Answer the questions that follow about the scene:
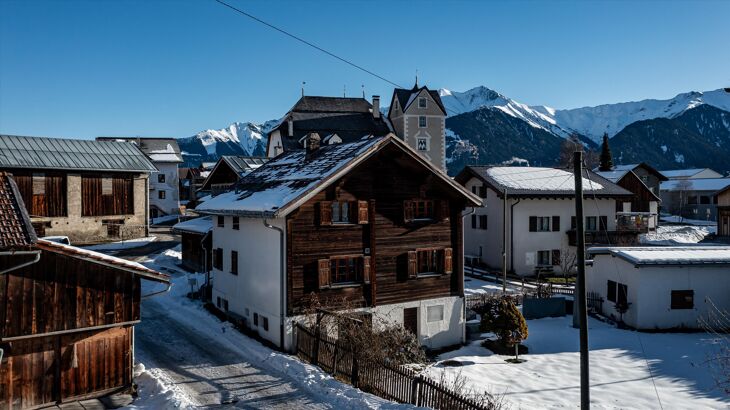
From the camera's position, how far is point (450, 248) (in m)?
26.1

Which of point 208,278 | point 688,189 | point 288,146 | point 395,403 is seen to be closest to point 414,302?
point 395,403

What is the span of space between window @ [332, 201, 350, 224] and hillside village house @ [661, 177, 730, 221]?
79.6 m

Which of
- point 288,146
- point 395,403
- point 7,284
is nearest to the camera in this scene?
point 7,284

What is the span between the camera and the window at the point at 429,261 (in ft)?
83.3

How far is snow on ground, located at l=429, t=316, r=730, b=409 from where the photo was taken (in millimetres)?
18625

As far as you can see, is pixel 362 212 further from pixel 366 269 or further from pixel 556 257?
pixel 556 257

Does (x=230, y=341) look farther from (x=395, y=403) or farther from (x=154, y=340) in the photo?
(x=395, y=403)

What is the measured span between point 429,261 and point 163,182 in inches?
2353

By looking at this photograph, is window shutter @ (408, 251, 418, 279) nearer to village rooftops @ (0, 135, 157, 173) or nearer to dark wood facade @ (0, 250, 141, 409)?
dark wood facade @ (0, 250, 141, 409)

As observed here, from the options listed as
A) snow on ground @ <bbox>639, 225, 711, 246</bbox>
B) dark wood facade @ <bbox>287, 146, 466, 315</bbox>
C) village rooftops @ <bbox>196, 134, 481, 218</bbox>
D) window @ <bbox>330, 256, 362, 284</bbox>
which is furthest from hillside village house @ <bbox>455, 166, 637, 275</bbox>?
window @ <bbox>330, 256, 362, 284</bbox>

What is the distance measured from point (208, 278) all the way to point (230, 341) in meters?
8.70

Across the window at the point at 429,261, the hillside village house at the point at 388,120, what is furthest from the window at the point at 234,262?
the hillside village house at the point at 388,120

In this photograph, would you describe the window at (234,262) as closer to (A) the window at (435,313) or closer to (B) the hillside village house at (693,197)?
(A) the window at (435,313)

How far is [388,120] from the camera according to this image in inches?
3263
